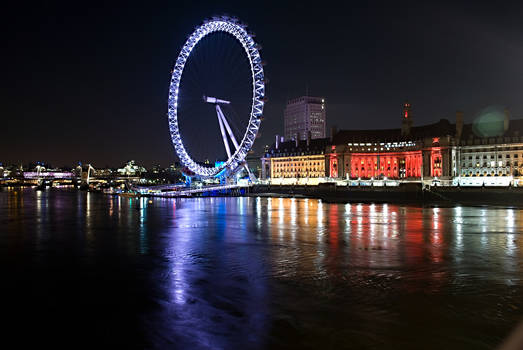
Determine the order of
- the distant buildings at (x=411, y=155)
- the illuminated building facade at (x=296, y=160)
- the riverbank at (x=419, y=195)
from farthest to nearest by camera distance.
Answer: the illuminated building facade at (x=296, y=160)
the distant buildings at (x=411, y=155)
the riverbank at (x=419, y=195)

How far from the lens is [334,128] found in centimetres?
12744

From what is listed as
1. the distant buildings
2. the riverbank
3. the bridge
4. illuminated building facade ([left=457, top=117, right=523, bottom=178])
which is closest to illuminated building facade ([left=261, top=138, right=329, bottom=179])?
the distant buildings

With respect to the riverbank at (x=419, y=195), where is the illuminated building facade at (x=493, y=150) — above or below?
above

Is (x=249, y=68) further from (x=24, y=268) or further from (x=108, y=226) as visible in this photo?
(x=24, y=268)

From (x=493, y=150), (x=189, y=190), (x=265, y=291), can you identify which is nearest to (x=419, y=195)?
(x=493, y=150)

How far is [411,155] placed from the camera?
11206 cm

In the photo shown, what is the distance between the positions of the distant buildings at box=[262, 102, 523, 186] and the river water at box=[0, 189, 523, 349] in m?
66.7

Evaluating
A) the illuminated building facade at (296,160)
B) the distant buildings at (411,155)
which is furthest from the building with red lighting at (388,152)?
the illuminated building facade at (296,160)

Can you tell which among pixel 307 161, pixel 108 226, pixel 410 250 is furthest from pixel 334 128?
pixel 410 250

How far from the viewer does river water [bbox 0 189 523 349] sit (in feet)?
31.6

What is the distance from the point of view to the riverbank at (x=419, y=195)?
58125 millimetres

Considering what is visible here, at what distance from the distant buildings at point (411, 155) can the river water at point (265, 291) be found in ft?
219

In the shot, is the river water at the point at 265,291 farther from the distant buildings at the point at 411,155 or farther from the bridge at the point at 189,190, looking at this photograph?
the distant buildings at the point at 411,155

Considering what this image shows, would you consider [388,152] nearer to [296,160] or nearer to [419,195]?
[296,160]
